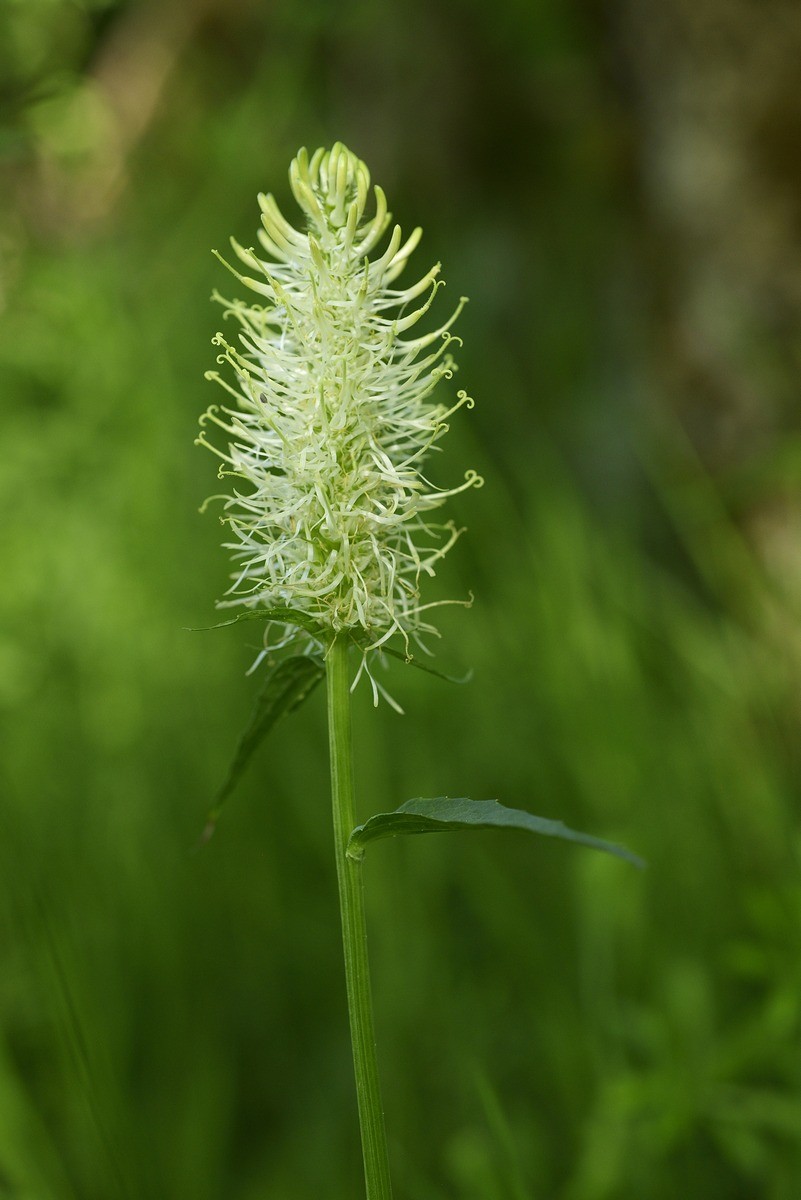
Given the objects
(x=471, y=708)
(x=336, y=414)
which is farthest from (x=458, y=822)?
(x=471, y=708)

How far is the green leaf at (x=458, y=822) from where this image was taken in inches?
23.6

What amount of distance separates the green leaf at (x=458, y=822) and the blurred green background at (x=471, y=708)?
37 cm

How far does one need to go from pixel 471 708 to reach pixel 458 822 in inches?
66.4

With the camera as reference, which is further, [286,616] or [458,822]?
[286,616]

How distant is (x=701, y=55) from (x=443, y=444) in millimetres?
1573

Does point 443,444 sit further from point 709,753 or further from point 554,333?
point 554,333

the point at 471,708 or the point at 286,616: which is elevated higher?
the point at 471,708

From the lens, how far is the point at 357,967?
2.24 feet

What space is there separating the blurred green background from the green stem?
0.28 meters

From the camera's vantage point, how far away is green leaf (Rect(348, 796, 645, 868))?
1.96ft

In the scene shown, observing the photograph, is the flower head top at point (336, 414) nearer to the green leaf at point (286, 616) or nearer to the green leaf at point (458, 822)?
the green leaf at point (286, 616)

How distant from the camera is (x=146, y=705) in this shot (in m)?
2.16

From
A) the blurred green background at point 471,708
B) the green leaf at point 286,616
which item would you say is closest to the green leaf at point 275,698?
the green leaf at point 286,616

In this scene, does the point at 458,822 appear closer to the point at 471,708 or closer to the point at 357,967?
the point at 357,967
